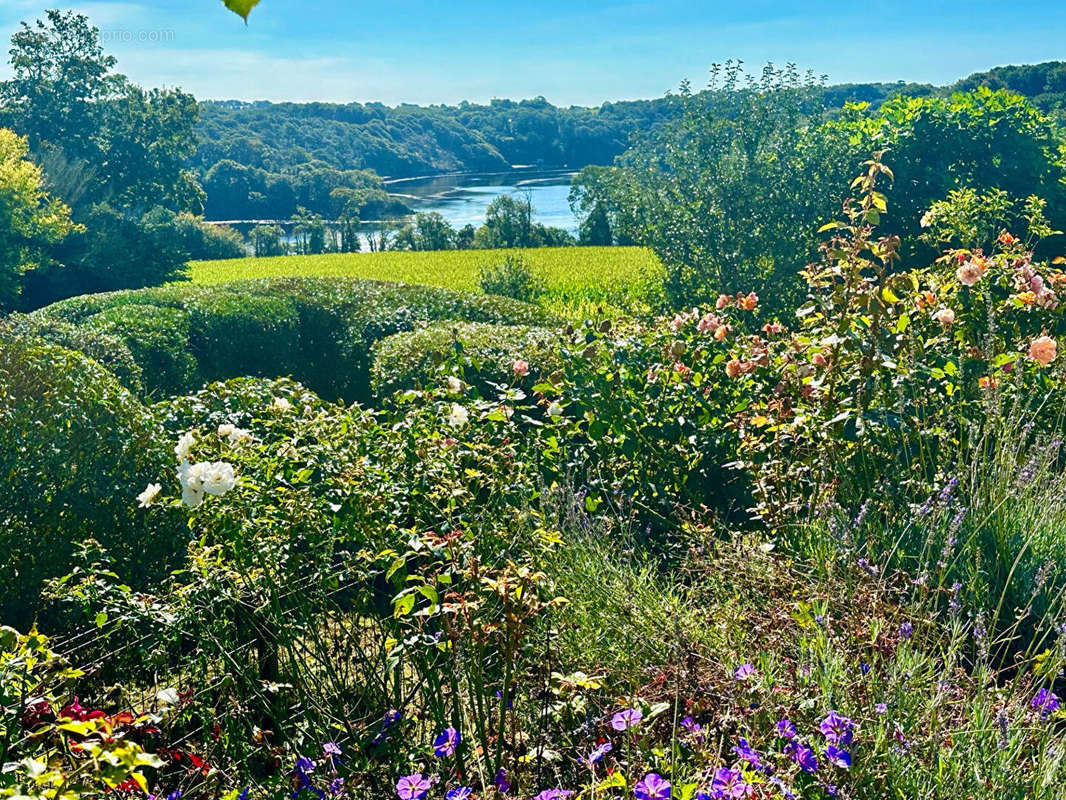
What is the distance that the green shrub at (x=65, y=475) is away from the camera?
3.42 metres

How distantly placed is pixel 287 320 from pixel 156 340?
1.58 meters

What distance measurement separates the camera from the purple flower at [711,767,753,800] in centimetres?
174

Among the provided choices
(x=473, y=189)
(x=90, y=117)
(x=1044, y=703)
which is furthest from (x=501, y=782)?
(x=473, y=189)

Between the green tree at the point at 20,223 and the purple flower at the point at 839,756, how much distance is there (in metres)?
22.6

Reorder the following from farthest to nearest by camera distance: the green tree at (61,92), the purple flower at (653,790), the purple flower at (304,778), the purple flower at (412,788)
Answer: the green tree at (61,92) < the purple flower at (304,778) < the purple flower at (412,788) < the purple flower at (653,790)

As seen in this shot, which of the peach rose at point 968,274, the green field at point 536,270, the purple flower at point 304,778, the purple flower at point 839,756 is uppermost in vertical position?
the peach rose at point 968,274

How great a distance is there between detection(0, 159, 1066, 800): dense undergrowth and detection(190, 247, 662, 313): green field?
8171 millimetres

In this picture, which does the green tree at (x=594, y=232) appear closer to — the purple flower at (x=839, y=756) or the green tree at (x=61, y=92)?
the green tree at (x=61, y=92)

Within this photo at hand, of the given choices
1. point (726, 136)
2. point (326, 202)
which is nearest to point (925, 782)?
point (726, 136)

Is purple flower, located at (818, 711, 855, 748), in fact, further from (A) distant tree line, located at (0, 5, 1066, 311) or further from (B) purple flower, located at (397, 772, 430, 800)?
(A) distant tree line, located at (0, 5, 1066, 311)

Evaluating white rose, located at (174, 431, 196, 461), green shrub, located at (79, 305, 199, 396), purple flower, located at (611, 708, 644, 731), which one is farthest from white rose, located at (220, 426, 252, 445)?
green shrub, located at (79, 305, 199, 396)

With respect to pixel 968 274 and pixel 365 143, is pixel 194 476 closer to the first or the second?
pixel 968 274

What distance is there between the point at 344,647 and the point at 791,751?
1.72 m

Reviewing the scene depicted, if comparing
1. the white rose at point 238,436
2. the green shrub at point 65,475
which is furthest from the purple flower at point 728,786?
the green shrub at point 65,475
